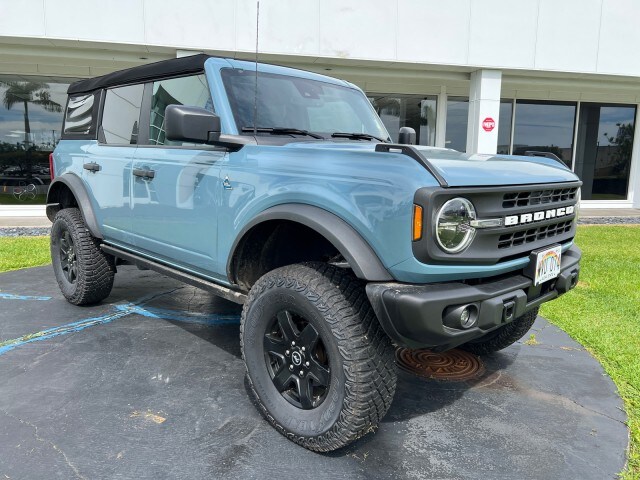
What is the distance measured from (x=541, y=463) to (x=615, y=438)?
55 cm

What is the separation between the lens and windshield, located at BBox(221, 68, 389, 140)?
3084mm

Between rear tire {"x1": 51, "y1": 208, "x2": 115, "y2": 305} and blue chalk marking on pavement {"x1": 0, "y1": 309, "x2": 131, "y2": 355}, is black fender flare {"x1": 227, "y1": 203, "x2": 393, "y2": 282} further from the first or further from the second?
rear tire {"x1": 51, "y1": 208, "x2": 115, "y2": 305}

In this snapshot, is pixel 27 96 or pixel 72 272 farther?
pixel 27 96

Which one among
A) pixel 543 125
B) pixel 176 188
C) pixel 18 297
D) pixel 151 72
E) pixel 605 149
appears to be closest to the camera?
pixel 176 188

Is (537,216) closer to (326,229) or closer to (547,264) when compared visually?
(547,264)

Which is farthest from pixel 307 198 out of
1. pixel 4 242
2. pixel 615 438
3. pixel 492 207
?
pixel 4 242

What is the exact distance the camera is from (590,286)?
5.59 m

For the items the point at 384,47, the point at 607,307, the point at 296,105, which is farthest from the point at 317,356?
the point at 384,47

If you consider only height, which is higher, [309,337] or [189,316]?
[309,337]

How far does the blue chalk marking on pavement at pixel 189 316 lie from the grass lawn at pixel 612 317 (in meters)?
2.89

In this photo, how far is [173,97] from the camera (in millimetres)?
3482

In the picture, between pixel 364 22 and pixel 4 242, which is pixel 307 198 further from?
pixel 364 22

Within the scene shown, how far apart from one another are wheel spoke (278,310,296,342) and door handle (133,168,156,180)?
1541 mm

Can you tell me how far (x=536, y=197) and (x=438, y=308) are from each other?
0.93m
